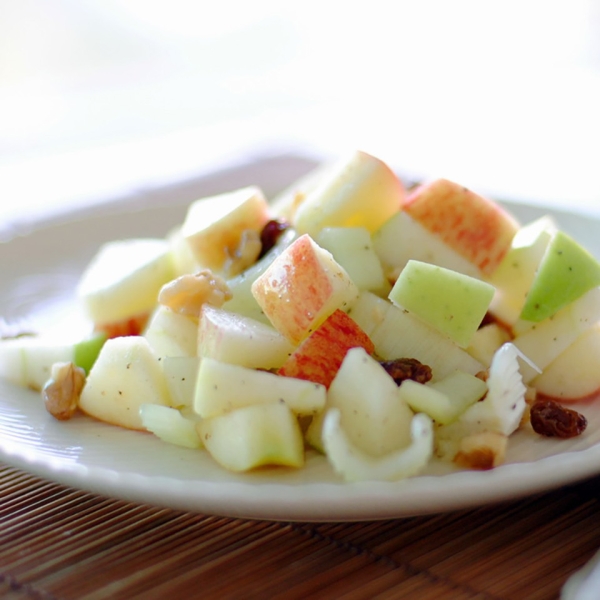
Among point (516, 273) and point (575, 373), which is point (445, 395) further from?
point (516, 273)

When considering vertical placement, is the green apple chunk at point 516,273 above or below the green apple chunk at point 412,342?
above

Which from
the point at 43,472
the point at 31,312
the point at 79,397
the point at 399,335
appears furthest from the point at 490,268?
the point at 31,312

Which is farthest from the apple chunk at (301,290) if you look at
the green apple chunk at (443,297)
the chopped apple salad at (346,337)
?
the green apple chunk at (443,297)

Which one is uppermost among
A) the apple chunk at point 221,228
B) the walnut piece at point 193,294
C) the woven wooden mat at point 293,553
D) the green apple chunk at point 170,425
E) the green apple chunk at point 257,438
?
the apple chunk at point 221,228

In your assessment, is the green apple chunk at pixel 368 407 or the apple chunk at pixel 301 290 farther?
the apple chunk at pixel 301 290

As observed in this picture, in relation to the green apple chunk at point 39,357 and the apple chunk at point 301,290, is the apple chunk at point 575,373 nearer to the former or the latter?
the apple chunk at point 301,290

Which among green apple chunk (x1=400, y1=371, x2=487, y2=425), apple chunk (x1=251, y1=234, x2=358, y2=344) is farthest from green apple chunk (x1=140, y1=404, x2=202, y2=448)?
green apple chunk (x1=400, y1=371, x2=487, y2=425)

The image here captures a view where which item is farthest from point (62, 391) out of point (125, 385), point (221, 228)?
point (221, 228)
